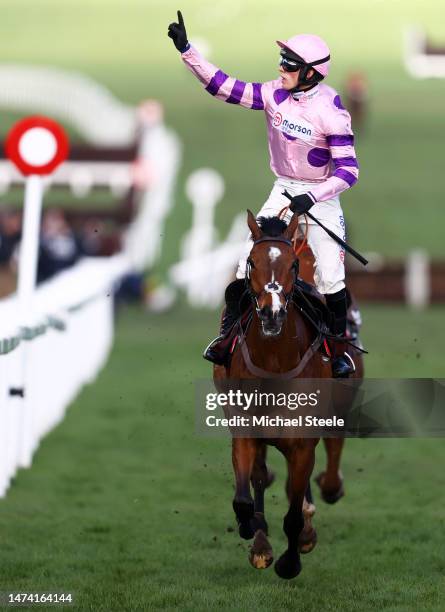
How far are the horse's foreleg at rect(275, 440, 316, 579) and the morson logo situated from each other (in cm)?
164

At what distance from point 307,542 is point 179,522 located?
4.99ft

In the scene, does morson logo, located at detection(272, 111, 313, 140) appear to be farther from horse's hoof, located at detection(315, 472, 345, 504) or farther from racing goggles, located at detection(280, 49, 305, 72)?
horse's hoof, located at detection(315, 472, 345, 504)

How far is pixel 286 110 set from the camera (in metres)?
8.15

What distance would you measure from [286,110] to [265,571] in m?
2.49

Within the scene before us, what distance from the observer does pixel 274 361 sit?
7.65 metres

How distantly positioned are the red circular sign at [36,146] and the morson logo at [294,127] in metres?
4.20

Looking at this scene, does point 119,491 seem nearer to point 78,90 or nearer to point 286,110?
point 286,110

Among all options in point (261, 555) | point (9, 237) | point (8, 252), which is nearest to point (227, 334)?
point (261, 555)

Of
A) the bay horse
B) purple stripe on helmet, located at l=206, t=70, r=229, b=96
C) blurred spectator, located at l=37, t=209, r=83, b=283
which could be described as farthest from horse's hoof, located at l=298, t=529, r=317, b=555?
blurred spectator, located at l=37, t=209, r=83, b=283

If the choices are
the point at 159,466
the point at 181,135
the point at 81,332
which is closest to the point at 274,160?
the point at 159,466

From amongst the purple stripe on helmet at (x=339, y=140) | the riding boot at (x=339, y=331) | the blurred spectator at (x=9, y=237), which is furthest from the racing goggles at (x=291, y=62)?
the blurred spectator at (x=9, y=237)

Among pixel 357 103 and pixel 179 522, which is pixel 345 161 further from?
pixel 357 103

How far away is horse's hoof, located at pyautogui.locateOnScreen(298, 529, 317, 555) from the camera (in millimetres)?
8484

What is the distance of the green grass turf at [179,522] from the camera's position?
7.69 m
